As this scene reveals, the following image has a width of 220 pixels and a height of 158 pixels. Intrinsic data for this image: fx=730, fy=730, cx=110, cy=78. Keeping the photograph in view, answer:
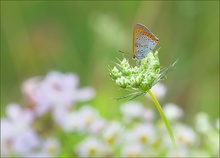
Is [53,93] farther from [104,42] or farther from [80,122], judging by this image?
[104,42]

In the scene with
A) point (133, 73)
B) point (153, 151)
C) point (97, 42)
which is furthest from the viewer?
point (97, 42)

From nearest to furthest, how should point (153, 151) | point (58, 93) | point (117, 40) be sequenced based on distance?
point (153, 151) → point (58, 93) → point (117, 40)

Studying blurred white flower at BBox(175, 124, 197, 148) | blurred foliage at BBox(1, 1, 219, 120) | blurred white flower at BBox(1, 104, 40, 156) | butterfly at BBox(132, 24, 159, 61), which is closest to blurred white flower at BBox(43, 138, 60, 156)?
blurred white flower at BBox(1, 104, 40, 156)

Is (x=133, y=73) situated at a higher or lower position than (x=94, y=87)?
lower

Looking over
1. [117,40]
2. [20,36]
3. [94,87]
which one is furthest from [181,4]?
[20,36]

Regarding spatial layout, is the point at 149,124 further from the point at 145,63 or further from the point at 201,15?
the point at 201,15

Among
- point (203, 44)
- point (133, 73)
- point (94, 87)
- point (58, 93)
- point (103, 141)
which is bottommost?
point (133, 73)

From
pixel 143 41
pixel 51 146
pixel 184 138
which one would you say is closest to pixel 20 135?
pixel 51 146

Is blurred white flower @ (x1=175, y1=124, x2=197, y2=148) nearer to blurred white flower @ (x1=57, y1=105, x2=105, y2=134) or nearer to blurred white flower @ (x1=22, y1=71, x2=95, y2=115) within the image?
blurred white flower @ (x1=57, y1=105, x2=105, y2=134)
